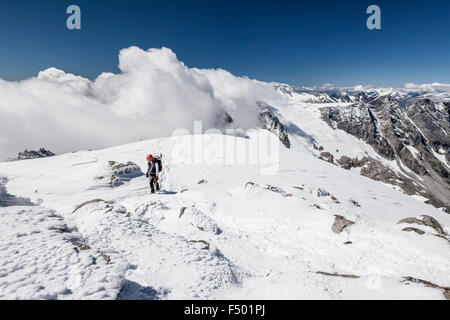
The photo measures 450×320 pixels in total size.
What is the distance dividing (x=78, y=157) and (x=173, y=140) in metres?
15.3

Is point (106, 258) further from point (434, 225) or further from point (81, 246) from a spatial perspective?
point (434, 225)

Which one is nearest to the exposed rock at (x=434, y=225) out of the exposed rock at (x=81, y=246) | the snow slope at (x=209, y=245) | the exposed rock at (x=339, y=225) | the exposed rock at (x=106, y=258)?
the snow slope at (x=209, y=245)

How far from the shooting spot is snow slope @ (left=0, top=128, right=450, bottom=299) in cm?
717

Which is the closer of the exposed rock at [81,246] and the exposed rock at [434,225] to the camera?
the exposed rock at [81,246]

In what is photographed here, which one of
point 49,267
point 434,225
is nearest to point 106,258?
point 49,267

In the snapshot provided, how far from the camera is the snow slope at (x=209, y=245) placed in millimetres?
7172

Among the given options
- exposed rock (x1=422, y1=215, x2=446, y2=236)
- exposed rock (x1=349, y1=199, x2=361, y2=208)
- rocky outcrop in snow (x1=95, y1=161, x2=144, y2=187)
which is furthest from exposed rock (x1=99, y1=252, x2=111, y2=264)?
exposed rock (x1=349, y1=199, x2=361, y2=208)

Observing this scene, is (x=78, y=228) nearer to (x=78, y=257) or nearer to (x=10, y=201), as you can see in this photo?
(x=78, y=257)

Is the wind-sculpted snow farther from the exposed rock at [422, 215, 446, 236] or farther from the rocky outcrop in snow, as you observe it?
the exposed rock at [422, 215, 446, 236]

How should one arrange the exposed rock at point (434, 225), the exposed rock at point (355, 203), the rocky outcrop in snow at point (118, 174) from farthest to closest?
the rocky outcrop in snow at point (118, 174) → the exposed rock at point (355, 203) → the exposed rock at point (434, 225)

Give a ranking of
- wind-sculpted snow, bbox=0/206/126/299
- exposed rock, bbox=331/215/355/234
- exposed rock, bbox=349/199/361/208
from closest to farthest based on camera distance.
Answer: wind-sculpted snow, bbox=0/206/126/299 → exposed rock, bbox=331/215/355/234 → exposed rock, bbox=349/199/361/208

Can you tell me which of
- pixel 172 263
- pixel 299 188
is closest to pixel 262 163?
pixel 299 188

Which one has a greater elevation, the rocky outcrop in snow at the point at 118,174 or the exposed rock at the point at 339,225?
the rocky outcrop in snow at the point at 118,174

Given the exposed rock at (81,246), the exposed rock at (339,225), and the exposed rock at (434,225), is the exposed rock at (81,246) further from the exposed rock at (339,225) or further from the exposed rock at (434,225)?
the exposed rock at (434,225)
